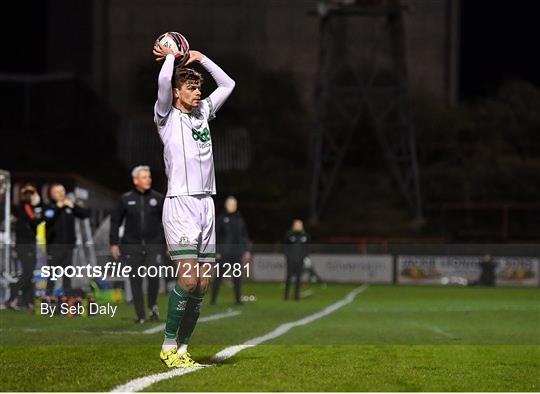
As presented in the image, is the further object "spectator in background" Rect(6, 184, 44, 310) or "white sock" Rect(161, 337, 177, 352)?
"spectator in background" Rect(6, 184, 44, 310)

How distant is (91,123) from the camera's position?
48.9 metres

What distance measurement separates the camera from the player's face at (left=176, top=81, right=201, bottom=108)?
→ 969cm

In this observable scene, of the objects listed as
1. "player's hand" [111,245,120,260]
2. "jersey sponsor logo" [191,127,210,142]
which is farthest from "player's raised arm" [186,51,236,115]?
"player's hand" [111,245,120,260]

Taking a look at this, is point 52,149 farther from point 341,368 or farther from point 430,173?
point 341,368

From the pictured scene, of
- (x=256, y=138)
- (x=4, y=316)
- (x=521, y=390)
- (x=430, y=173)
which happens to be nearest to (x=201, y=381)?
(x=521, y=390)

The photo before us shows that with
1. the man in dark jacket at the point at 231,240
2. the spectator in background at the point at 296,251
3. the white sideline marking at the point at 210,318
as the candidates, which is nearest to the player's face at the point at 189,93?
the white sideline marking at the point at 210,318

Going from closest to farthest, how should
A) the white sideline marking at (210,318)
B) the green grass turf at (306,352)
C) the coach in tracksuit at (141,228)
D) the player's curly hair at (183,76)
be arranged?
the green grass turf at (306,352) < the player's curly hair at (183,76) < the white sideline marking at (210,318) < the coach in tracksuit at (141,228)

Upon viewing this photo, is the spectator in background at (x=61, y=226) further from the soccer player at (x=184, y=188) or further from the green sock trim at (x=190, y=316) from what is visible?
the soccer player at (x=184, y=188)

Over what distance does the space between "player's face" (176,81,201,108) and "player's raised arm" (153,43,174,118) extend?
195 mm

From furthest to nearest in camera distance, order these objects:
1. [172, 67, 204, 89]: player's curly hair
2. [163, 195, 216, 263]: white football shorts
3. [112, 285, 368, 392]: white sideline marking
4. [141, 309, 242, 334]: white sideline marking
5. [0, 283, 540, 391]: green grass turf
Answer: [141, 309, 242, 334]: white sideline marking, [172, 67, 204, 89]: player's curly hair, [163, 195, 216, 263]: white football shorts, [0, 283, 540, 391]: green grass turf, [112, 285, 368, 392]: white sideline marking

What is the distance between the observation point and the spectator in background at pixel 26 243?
18.1m

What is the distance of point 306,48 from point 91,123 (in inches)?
416

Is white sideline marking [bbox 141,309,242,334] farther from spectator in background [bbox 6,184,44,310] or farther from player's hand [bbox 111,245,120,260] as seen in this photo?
spectator in background [bbox 6,184,44,310]

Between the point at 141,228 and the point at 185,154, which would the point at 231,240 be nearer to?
the point at 141,228
